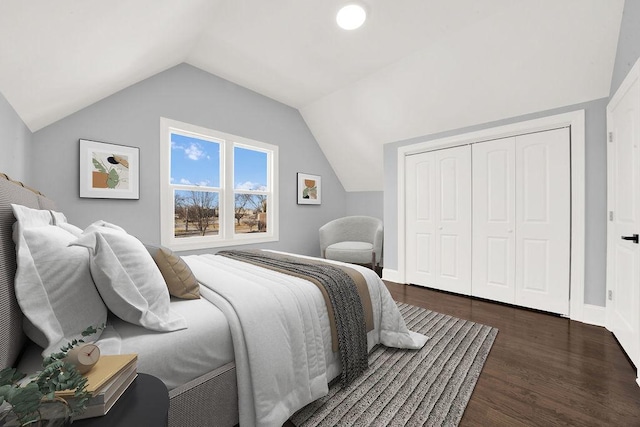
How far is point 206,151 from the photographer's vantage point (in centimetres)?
374

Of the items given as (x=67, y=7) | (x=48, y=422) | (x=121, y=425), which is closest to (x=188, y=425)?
(x=121, y=425)

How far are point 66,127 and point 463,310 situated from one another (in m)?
4.54

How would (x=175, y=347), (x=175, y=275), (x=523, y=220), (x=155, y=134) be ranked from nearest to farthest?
1. (x=175, y=347)
2. (x=175, y=275)
3. (x=523, y=220)
4. (x=155, y=134)

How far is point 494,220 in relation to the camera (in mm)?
3201

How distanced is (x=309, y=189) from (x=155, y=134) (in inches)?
99.3

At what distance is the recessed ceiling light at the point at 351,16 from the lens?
2.41 metres

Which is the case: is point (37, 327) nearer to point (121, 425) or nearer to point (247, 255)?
point (121, 425)

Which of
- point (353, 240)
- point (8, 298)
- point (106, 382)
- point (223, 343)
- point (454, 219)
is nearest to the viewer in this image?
point (106, 382)

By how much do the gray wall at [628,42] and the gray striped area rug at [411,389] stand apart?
239cm

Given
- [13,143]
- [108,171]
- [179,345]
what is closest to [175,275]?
[179,345]

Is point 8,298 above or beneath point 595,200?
beneath

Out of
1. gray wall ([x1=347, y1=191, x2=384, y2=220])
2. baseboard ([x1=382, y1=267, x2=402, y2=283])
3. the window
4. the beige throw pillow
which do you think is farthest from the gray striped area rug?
gray wall ([x1=347, y1=191, x2=384, y2=220])

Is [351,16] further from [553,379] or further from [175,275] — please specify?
[553,379]

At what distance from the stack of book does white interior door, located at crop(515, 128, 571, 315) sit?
143 inches
